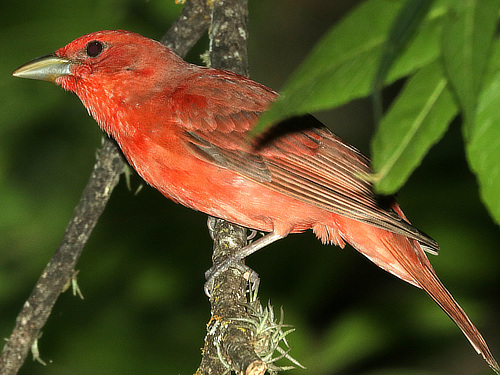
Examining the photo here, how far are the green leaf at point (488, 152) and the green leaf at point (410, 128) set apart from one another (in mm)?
90

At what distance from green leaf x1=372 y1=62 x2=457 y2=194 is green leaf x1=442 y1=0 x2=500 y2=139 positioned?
4.1 inches

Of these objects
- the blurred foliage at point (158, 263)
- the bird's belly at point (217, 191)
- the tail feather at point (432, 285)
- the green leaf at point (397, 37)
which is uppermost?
the green leaf at point (397, 37)

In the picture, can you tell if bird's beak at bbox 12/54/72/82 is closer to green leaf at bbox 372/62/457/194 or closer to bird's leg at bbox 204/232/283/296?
bird's leg at bbox 204/232/283/296

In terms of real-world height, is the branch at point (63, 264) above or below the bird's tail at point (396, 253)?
below

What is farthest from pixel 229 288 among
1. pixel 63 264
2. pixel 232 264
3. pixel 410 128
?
pixel 410 128

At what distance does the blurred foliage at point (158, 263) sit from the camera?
5.40 meters

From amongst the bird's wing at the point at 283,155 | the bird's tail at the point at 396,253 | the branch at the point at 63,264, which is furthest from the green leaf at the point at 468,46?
the branch at the point at 63,264

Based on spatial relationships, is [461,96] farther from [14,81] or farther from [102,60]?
[14,81]

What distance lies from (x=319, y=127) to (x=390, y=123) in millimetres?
2974

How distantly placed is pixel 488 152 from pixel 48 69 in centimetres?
362

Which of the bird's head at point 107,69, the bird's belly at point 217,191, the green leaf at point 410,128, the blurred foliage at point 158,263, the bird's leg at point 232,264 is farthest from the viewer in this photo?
the blurred foliage at point 158,263

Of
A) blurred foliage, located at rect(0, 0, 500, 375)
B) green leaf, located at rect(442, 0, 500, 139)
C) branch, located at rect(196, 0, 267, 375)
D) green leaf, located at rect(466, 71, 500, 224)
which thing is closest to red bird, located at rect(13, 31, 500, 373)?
branch, located at rect(196, 0, 267, 375)

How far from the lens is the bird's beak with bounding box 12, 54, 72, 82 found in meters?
4.41

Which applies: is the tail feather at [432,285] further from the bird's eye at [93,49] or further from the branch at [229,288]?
the bird's eye at [93,49]
